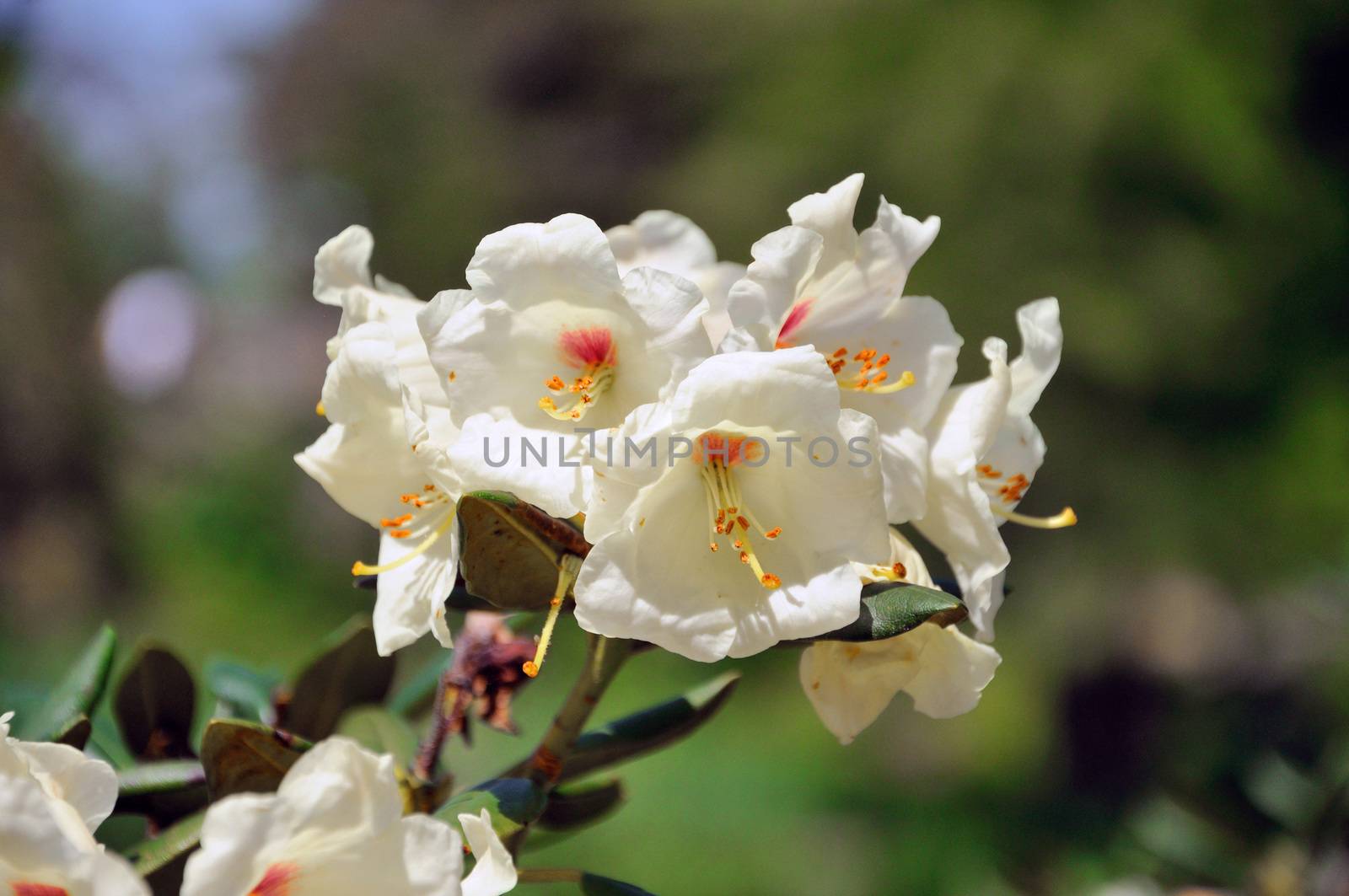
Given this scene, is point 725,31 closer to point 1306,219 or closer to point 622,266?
point 1306,219

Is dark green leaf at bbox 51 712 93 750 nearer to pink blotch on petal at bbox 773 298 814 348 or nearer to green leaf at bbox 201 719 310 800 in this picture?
green leaf at bbox 201 719 310 800

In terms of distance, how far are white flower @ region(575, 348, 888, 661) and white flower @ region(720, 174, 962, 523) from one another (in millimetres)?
49

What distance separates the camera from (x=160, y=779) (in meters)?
0.85

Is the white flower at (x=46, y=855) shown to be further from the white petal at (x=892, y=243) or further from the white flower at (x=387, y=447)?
the white petal at (x=892, y=243)

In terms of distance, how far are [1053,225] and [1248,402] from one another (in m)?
1.15

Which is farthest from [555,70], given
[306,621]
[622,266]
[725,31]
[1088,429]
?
[622,266]

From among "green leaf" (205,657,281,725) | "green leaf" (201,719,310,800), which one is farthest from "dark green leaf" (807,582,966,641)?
"green leaf" (205,657,281,725)

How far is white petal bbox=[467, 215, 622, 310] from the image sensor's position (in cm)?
69

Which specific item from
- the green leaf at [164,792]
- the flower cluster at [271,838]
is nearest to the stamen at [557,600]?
the flower cluster at [271,838]

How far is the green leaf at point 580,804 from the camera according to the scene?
0.92 metres

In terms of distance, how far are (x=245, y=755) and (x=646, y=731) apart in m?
0.32

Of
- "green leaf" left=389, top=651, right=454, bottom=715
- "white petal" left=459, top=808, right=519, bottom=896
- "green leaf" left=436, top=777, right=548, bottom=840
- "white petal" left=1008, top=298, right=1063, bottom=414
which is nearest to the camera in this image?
"white petal" left=459, top=808, right=519, bottom=896

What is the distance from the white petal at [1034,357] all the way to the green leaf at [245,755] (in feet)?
1.85

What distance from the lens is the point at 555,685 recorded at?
521 cm
